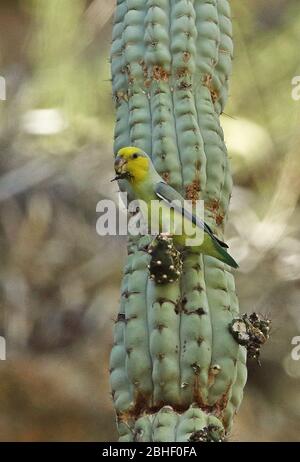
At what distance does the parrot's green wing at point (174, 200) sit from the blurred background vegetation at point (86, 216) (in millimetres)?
3191

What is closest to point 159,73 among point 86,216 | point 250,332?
point 250,332

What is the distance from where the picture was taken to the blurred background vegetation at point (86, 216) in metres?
6.32

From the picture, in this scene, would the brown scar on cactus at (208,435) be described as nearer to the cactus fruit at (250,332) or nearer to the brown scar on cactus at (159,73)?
the cactus fruit at (250,332)

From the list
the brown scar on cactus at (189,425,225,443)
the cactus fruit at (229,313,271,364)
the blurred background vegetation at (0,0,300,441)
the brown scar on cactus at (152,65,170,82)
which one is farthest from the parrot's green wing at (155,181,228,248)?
the blurred background vegetation at (0,0,300,441)

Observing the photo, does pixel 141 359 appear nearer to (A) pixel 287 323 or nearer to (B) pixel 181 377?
(B) pixel 181 377

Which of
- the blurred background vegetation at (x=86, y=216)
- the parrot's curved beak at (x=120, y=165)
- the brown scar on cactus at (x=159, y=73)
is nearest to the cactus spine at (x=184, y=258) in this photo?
the brown scar on cactus at (x=159, y=73)

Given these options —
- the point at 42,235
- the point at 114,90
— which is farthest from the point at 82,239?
the point at 114,90

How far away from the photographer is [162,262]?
9.62ft

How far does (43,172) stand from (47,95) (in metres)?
0.51

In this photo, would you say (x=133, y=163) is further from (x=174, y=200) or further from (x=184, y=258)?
(x=184, y=258)

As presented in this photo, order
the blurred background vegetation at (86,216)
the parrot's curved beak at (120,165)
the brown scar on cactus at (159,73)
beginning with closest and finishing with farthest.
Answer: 1. the parrot's curved beak at (120,165)
2. the brown scar on cactus at (159,73)
3. the blurred background vegetation at (86,216)

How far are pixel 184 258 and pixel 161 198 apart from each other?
165 millimetres

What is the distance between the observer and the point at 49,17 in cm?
645

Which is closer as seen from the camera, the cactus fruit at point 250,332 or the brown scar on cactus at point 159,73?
the cactus fruit at point 250,332
